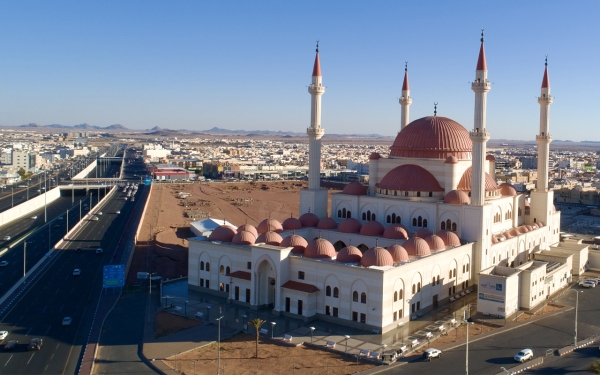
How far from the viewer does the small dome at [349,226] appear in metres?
48.9

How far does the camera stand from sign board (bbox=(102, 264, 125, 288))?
42719 millimetres

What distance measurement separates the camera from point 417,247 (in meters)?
41.1

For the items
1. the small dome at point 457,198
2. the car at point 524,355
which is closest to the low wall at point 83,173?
the small dome at point 457,198

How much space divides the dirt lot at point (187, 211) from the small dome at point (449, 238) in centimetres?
2169

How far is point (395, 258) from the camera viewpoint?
39.5 m

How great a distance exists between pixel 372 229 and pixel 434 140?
10.5 m

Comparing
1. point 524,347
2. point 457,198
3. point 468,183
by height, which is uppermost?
point 468,183

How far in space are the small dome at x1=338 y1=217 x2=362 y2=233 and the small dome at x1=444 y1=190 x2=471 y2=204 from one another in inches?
282

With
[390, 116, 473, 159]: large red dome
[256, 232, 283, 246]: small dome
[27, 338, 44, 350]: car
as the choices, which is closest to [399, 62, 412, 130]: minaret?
[390, 116, 473, 159]: large red dome

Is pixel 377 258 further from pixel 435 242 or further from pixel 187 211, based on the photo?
pixel 187 211

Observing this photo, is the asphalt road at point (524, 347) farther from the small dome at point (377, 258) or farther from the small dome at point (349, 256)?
the small dome at point (349, 256)

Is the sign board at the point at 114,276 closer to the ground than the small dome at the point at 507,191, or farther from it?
closer to the ground

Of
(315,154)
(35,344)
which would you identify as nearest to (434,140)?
(315,154)

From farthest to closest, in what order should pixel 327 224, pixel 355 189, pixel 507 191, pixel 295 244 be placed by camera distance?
1. pixel 507 191
2. pixel 355 189
3. pixel 327 224
4. pixel 295 244
